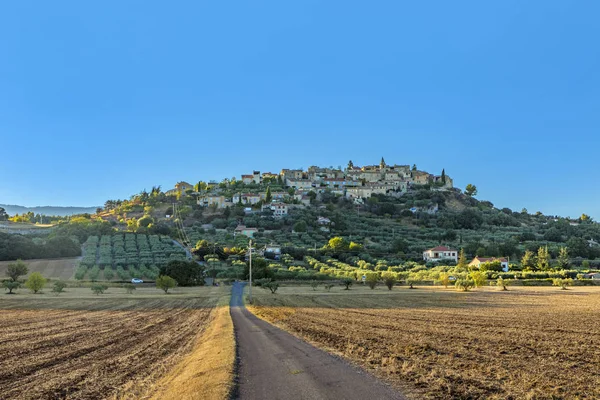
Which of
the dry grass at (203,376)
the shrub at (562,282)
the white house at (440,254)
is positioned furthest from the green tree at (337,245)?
the dry grass at (203,376)

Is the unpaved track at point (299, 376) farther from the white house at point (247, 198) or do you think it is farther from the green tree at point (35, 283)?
the white house at point (247, 198)

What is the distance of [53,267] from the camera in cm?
9000

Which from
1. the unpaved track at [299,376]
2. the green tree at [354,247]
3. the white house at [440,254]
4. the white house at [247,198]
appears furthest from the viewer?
the white house at [247,198]

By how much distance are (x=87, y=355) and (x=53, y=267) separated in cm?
8366

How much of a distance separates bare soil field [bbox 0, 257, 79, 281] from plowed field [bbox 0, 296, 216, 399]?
58.1 m

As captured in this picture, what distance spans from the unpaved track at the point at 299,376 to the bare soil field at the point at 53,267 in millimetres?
74608

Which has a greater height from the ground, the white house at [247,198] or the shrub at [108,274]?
the white house at [247,198]

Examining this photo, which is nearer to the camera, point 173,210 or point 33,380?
point 33,380

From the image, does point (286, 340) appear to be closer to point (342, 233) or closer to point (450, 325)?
point (450, 325)

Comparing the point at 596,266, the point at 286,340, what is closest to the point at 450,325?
the point at 286,340

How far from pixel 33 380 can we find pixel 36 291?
58698 millimetres

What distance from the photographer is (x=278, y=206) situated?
555 feet

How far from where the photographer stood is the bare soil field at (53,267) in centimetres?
8244

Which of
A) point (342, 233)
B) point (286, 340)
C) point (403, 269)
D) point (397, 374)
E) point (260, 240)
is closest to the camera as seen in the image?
point (397, 374)
